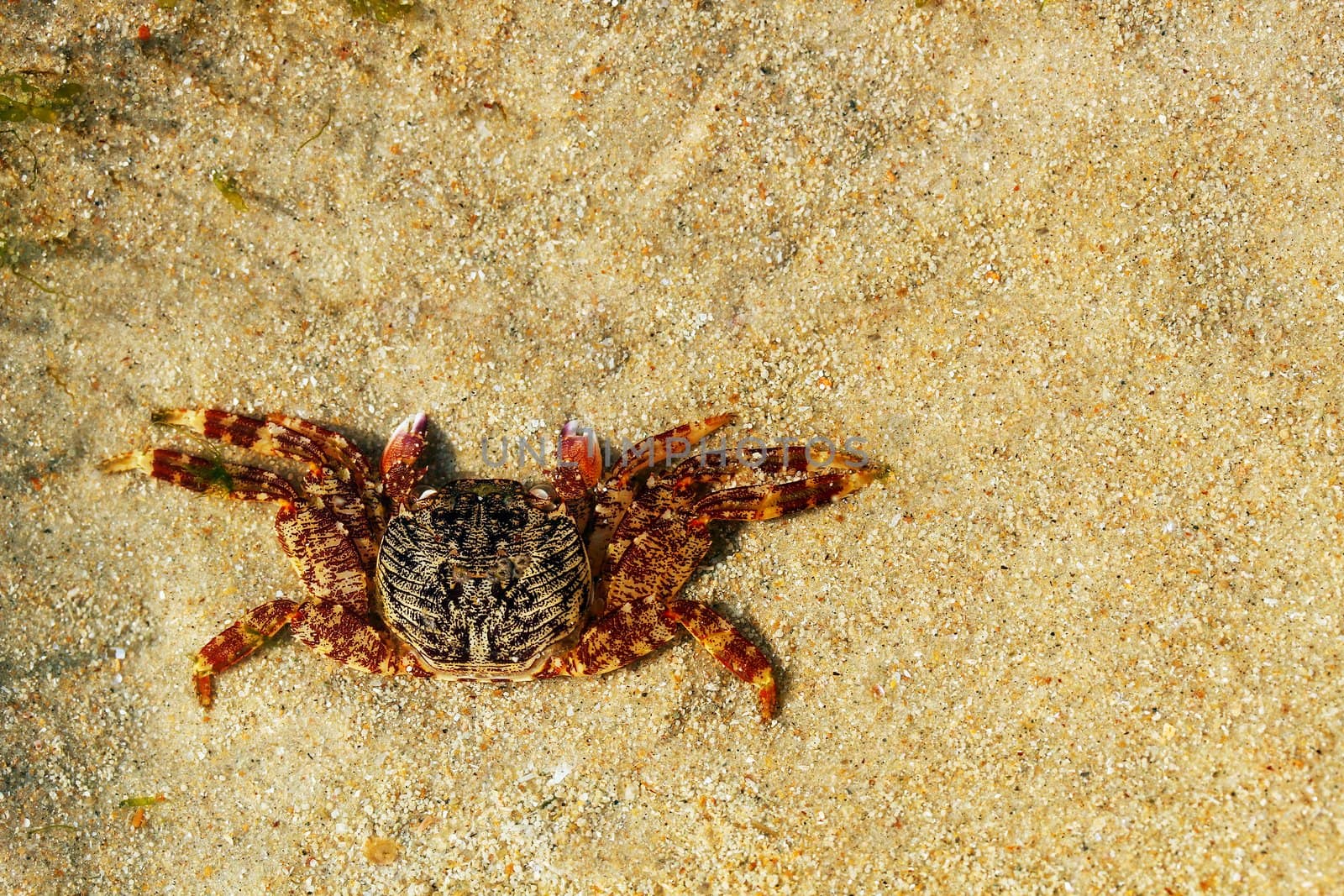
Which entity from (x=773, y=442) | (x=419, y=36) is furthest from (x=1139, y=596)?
(x=419, y=36)

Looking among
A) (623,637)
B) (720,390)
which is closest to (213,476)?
(623,637)

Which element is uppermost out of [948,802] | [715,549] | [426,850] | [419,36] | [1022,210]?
[419,36]

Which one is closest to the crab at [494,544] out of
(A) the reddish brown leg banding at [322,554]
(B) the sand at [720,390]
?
(A) the reddish brown leg banding at [322,554]

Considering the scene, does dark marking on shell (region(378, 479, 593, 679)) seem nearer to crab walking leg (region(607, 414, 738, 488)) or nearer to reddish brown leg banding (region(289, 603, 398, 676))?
reddish brown leg banding (region(289, 603, 398, 676))

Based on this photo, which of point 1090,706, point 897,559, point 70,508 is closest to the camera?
point 1090,706

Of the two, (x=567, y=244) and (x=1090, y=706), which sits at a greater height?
(x=567, y=244)

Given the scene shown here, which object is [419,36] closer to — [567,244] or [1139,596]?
[567,244]

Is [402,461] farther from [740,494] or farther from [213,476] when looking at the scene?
[740,494]

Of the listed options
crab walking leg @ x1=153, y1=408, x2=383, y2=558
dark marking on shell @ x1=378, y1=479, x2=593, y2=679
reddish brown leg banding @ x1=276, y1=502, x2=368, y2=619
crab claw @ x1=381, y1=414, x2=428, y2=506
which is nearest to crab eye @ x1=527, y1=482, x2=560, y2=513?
dark marking on shell @ x1=378, y1=479, x2=593, y2=679
